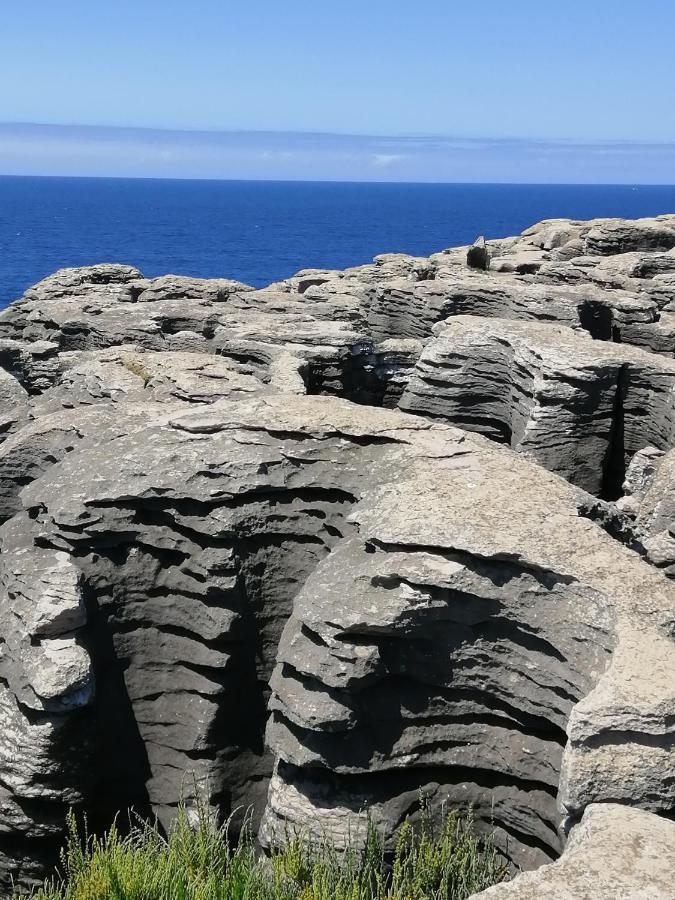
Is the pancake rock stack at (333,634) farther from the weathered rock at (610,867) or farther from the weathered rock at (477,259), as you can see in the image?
the weathered rock at (477,259)

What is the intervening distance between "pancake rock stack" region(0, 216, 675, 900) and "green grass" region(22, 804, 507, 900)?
0.93ft

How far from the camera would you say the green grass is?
8992 mm

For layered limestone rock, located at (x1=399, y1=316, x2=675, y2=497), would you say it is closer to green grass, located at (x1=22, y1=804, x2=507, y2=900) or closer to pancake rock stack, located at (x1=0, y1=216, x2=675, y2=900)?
pancake rock stack, located at (x1=0, y1=216, x2=675, y2=900)

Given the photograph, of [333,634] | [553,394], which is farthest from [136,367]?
[333,634]

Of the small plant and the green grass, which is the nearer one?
the green grass

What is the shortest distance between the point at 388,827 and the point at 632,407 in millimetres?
10625

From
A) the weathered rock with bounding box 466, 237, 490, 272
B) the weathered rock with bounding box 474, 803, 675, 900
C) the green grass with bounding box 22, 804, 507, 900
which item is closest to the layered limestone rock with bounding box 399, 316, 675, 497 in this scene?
the green grass with bounding box 22, 804, 507, 900

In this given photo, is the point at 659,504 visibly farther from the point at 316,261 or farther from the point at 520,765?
the point at 316,261

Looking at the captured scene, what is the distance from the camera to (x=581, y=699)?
8852mm

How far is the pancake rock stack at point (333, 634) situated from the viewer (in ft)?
29.7

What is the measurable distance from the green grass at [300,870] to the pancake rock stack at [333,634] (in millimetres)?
284

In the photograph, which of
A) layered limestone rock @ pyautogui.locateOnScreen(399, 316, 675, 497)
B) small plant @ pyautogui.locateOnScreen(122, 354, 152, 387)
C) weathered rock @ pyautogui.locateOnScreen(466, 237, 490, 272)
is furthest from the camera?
weathered rock @ pyautogui.locateOnScreen(466, 237, 490, 272)

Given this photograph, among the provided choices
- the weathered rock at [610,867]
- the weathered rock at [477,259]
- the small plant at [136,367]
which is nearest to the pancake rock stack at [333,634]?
the weathered rock at [610,867]

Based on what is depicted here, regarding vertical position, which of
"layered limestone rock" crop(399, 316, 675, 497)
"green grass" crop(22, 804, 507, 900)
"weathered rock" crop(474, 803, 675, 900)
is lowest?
"green grass" crop(22, 804, 507, 900)
